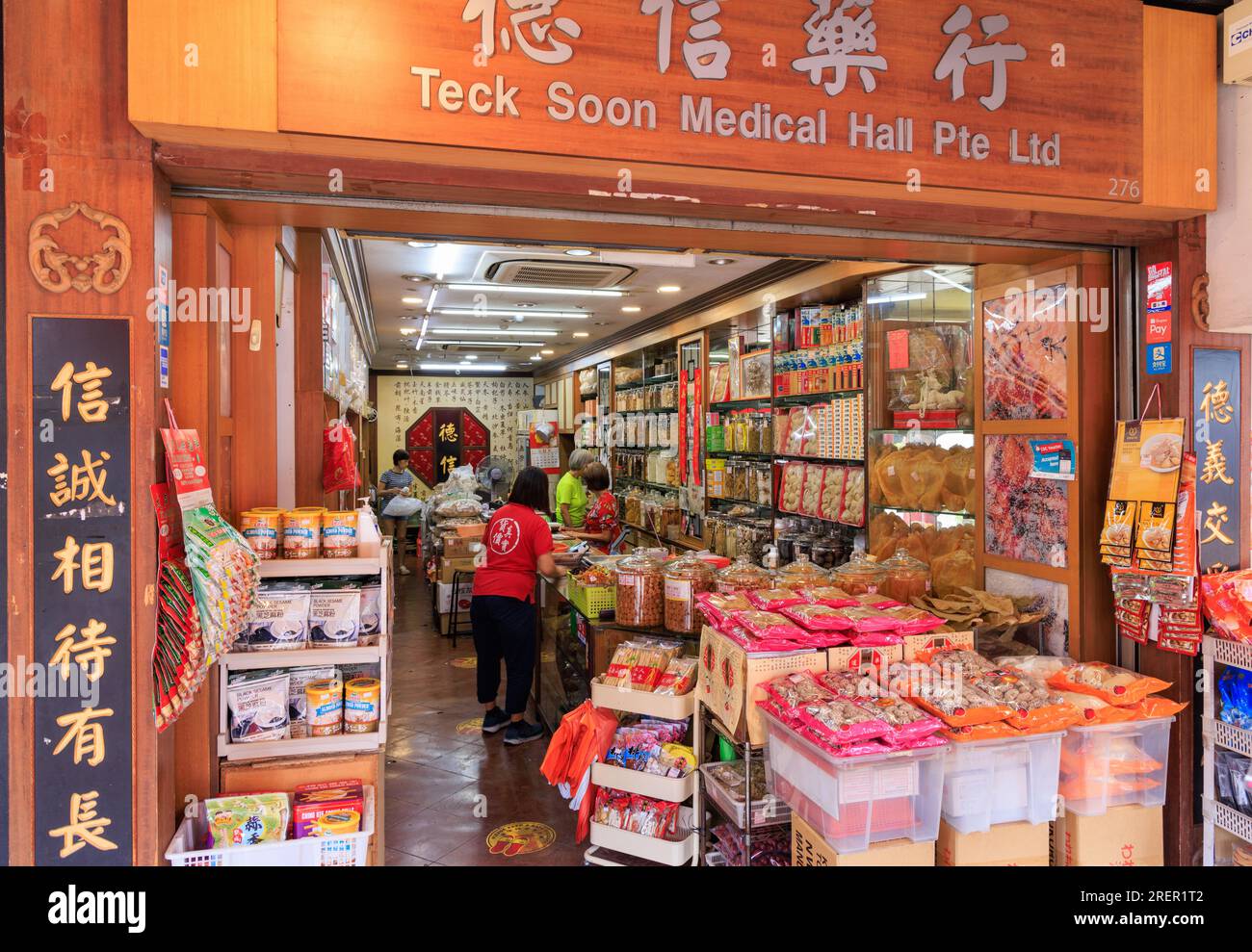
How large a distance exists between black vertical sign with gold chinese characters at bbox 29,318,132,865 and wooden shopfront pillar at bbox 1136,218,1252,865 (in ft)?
10.0

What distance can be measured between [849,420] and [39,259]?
157 inches

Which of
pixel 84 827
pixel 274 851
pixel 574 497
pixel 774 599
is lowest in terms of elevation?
pixel 274 851

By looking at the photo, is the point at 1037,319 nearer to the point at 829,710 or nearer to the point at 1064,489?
the point at 1064,489

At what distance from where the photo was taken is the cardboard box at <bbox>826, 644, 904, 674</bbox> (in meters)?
2.52

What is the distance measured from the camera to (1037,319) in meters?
3.00

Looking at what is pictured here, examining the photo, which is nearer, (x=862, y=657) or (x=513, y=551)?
(x=862, y=657)

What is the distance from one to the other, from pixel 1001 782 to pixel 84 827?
233 cm

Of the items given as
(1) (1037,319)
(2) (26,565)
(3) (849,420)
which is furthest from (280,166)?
(3) (849,420)

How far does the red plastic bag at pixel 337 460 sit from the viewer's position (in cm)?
321

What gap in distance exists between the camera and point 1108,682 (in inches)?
97.3

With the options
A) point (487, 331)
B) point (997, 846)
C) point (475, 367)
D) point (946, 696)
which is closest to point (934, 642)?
point (946, 696)

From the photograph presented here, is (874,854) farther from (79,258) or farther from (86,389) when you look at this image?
(79,258)

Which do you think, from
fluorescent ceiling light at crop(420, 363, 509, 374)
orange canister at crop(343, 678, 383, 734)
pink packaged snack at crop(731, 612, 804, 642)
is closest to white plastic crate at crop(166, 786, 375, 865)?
orange canister at crop(343, 678, 383, 734)

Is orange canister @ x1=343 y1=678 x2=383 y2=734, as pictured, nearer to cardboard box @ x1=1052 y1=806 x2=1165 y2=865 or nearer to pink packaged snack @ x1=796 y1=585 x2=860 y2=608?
pink packaged snack @ x1=796 y1=585 x2=860 y2=608
